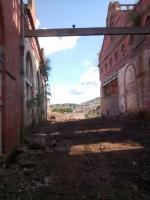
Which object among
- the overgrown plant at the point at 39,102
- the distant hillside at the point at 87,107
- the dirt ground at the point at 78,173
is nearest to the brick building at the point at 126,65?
the overgrown plant at the point at 39,102

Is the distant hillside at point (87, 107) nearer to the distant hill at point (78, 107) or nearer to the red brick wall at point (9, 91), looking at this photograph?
the distant hill at point (78, 107)

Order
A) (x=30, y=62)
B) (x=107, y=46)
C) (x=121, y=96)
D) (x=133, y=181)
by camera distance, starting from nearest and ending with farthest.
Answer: (x=133, y=181) → (x=30, y=62) → (x=121, y=96) → (x=107, y=46)

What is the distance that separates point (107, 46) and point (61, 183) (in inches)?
1106

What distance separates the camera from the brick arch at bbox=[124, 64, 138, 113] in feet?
72.5

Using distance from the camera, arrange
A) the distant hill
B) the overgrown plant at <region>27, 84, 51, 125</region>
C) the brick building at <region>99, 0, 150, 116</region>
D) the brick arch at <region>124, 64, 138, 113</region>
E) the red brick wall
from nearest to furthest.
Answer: the red brick wall → the overgrown plant at <region>27, 84, 51, 125</region> → the brick building at <region>99, 0, 150, 116</region> → the brick arch at <region>124, 64, 138, 113</region> → the distant hill

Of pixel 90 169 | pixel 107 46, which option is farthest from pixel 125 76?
pixel 90 169

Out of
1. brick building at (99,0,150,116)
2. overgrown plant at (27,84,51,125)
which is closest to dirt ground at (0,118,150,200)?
overgrown plant at (27,84,51,125)

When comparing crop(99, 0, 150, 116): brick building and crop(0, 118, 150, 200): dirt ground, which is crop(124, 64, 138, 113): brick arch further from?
crop(0, 118, 150, 200): dirt ground

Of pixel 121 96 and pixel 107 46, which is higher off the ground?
pixel 107 46

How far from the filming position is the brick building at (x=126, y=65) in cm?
1931

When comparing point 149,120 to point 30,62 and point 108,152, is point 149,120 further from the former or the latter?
point 108,152

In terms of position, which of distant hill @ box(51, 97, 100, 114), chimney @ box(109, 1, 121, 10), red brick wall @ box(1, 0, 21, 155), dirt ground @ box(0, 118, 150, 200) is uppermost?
chimney @ box(109, 1, 121, 10)

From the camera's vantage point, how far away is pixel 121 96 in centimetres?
2673

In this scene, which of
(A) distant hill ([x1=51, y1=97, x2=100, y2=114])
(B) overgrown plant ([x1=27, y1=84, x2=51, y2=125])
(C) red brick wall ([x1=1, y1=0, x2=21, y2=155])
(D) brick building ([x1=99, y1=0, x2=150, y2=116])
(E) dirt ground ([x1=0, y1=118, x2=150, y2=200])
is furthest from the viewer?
(A) distant hill ([x1=51, y1=97, x2=100, y2=114])
